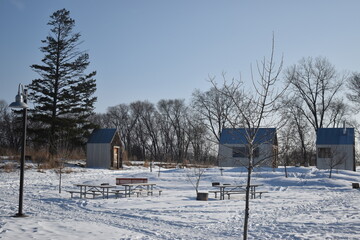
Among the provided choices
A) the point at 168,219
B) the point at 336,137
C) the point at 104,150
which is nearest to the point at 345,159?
the point at 336,137

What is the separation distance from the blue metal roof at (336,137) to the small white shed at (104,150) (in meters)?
20.7

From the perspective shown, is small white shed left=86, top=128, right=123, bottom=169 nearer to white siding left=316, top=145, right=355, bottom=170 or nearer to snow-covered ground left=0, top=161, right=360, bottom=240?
snow-covered ground left=0, top=161, right=360, bottom=240

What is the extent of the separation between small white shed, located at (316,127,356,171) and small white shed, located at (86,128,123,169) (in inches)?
804

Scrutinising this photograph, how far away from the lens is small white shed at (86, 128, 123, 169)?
41.1 metres

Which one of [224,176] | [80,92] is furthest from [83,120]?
[224,176]

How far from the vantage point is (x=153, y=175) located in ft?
105

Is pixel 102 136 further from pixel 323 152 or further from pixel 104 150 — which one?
pixel 323 152

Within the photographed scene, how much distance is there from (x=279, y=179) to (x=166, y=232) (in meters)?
20.8

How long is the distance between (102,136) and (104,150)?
1.70m

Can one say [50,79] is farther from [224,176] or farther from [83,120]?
[224,176]

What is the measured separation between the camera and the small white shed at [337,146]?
41.7 metres

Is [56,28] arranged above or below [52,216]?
above

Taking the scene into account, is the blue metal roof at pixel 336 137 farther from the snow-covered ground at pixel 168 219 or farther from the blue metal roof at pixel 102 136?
the snow-covered ground at pixel 168 219

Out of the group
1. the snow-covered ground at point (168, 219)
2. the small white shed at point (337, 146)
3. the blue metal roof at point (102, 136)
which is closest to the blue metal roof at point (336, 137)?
the small white shed at point (337, 146)
